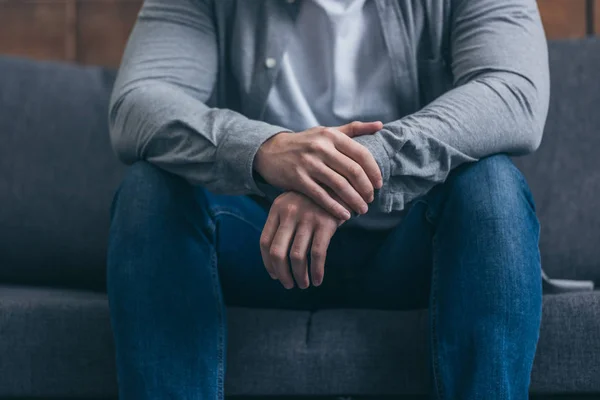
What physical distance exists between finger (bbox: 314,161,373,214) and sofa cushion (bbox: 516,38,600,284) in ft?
2.14

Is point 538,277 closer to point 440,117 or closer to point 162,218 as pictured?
point 440,117

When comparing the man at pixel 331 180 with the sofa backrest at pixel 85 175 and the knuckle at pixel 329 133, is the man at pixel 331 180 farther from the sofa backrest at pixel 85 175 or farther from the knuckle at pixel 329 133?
the sofa backrest at pixel 85 175

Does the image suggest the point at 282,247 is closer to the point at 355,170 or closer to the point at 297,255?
the point at 297,255

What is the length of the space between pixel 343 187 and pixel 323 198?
27 mm

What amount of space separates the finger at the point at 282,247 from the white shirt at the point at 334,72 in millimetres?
308

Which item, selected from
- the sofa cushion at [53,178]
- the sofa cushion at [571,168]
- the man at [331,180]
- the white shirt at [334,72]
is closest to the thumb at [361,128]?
the man at [331,180]

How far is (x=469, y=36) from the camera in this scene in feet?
3.45

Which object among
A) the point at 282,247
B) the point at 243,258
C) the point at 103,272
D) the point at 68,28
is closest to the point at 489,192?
the point at 282,247

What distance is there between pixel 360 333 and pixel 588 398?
0.34 metres

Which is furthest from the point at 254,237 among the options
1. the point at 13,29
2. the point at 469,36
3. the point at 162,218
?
the point at 13,29

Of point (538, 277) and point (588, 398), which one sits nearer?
point (538, 277)

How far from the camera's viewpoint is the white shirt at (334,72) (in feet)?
3.64

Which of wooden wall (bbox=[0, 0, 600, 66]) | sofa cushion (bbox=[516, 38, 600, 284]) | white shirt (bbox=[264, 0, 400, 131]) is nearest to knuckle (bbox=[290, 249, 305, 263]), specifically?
white shirt (bbox=[264, 0, 400, 131])

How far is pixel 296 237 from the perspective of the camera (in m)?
0.84
